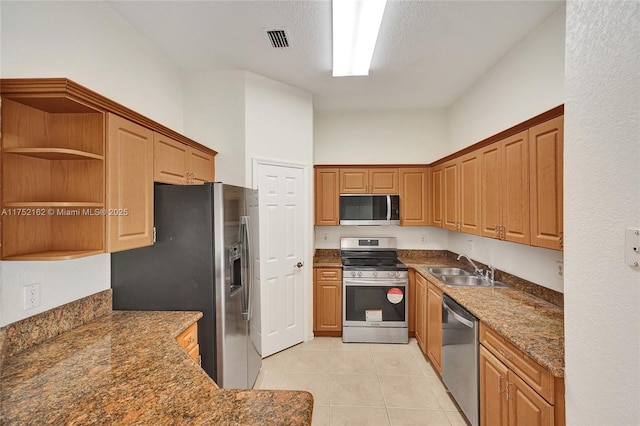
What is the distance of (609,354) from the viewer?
98 centimetres

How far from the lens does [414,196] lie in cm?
376

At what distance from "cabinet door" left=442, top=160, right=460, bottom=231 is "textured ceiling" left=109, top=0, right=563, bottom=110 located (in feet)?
3.35

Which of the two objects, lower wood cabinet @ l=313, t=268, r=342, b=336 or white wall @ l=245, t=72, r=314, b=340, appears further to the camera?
lower wood cabinet @ l=313, t=268, r=342, b=336

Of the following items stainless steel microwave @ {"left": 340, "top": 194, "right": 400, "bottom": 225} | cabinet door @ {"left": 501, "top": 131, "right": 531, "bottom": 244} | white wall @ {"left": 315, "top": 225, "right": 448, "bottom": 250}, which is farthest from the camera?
white wall @ {"left": 315, "top": 225, "right": 448, "bottom": 250}

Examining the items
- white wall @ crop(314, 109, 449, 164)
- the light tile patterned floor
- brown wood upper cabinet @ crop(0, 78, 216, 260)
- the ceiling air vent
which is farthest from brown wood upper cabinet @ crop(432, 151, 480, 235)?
brown wood upper cabinet @ crop(0, 78, 216, 260)

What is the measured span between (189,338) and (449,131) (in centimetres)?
404

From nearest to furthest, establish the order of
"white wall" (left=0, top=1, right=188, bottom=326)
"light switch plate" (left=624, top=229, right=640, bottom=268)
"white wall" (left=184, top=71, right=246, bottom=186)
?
"light switch plate" (left=624, top=229, right=640, bottom=268) < "white wall" (left=0, top=1, right=188, bottom=326) < "white wall" (left=184, top=71, right=246, bottom=186)

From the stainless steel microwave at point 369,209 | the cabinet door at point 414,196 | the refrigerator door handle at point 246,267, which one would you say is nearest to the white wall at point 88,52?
the refrigerator door handle at point 246,267

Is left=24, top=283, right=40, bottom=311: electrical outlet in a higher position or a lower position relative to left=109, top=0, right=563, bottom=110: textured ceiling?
lower

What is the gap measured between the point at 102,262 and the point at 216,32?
202 centimetres

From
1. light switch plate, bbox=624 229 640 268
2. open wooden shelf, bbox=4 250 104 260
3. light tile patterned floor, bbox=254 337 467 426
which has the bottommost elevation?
light tile patterned floor, bbox=254 337 467 426

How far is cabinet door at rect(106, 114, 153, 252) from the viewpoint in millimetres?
1584

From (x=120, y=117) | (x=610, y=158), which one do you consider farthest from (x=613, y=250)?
(x=120, y=117)

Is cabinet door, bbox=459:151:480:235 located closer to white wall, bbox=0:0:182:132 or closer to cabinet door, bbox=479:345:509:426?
cabinet door, bbox=479:345:509:426
